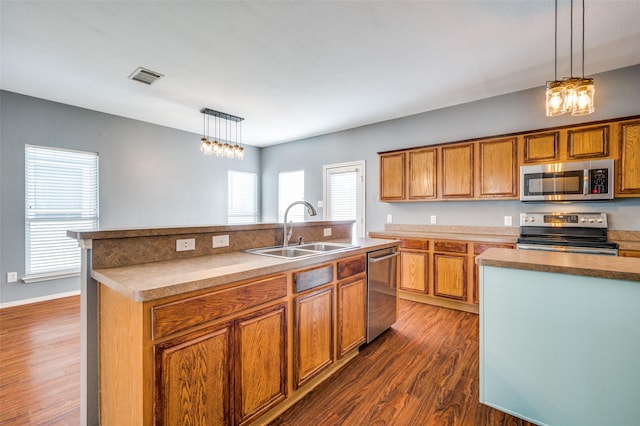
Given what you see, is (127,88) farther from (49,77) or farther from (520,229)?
(520,229)

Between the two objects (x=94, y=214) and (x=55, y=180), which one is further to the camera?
(x=94, y=214)

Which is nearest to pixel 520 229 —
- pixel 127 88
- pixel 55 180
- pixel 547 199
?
pixel 547 199

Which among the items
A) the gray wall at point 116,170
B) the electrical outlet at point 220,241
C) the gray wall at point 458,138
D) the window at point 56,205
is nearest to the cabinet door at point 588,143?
the gray wall at point 458,138

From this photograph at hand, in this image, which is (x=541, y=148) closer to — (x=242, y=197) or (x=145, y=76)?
(x=145, y=76)

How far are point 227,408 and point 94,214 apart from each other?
416 cm

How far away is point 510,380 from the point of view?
169 centimetres

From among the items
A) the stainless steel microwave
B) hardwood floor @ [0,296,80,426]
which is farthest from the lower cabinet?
the stainless steel microwave

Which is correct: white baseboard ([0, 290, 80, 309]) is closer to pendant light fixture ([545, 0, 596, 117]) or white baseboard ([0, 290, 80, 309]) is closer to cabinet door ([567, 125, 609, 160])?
pendant light fixture ([545, 0, 596, 117])

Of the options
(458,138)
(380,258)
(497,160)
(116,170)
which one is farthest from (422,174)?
(116,170)

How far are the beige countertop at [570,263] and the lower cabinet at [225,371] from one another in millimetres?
1336

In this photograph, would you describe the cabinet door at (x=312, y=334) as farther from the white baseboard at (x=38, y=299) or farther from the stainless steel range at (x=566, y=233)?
the white baseboard at (x=38, y=299)

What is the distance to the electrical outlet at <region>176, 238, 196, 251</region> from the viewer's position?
1.87m

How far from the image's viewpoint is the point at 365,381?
6.91 feet

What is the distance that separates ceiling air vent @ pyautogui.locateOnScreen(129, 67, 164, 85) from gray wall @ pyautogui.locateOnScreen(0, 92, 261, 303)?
1.68 m
